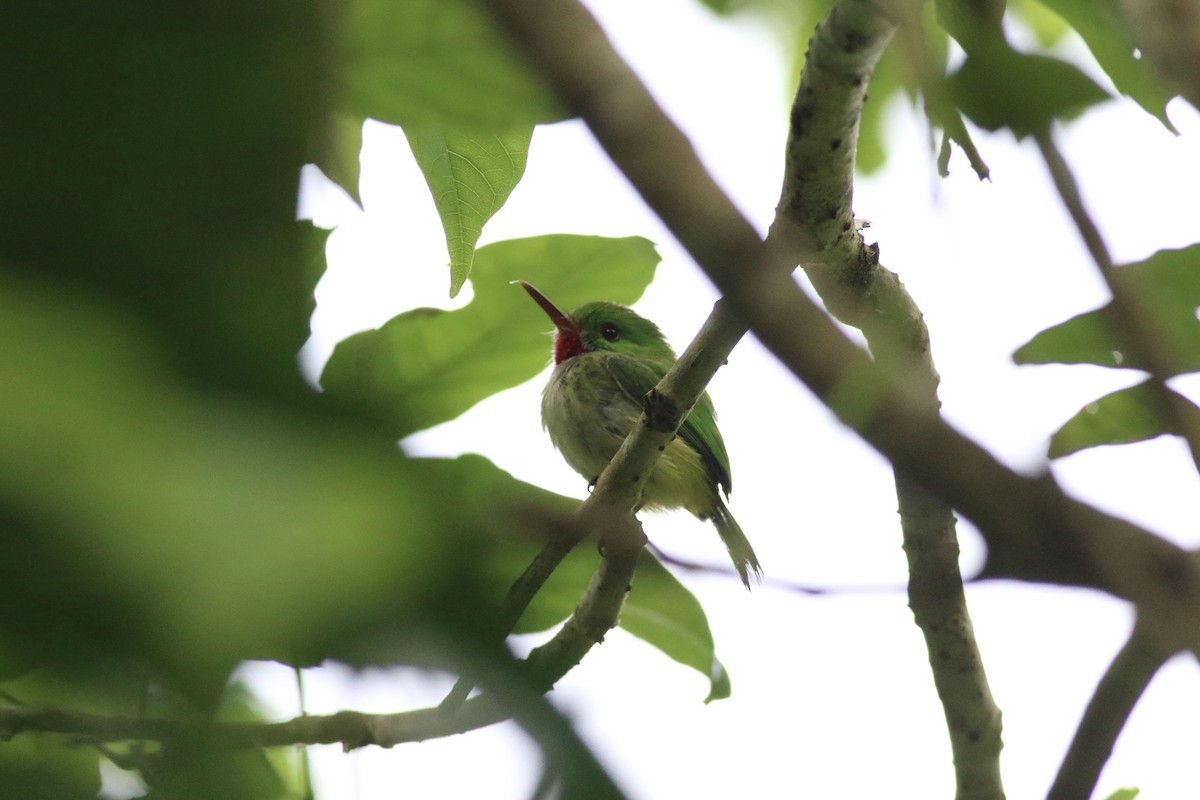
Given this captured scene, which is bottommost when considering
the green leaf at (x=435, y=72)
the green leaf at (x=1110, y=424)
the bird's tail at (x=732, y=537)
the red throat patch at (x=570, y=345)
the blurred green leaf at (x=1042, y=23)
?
the green leaf at (x=435, y=72)

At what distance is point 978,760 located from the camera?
2.52m

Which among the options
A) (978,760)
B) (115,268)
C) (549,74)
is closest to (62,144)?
(115,268)

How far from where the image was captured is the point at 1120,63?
866 millimetres

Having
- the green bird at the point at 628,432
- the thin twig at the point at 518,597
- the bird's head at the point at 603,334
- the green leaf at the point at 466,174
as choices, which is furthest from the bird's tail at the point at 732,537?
the thin twig at the point at 518,597

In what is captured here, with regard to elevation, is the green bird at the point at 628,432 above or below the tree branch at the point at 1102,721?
above

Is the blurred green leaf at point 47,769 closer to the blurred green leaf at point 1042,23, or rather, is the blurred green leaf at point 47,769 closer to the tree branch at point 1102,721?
the tree branch at point 1102,721

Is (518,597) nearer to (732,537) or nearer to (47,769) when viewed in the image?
(47,769)

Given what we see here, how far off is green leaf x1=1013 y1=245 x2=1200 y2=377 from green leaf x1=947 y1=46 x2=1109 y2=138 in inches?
4.6

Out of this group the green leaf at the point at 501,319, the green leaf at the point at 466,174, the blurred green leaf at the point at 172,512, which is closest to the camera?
the blurred green leaf at the point at 172,512

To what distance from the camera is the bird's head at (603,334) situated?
19.2 ft

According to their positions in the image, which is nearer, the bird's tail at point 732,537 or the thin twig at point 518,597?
the thin twig at point 518,597

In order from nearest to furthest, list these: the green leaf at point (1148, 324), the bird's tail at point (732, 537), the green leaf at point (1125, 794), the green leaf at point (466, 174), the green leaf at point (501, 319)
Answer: the green leaf at point (1148, 324)
the green leaf at point (466, 174)
the green leaf at point (501, 319)
the green leaf at point (1125, 794)
the bird's tail at point (732, 537)

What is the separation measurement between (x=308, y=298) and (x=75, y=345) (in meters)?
0.07

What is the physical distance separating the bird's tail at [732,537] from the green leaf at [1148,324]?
3.62 metres
